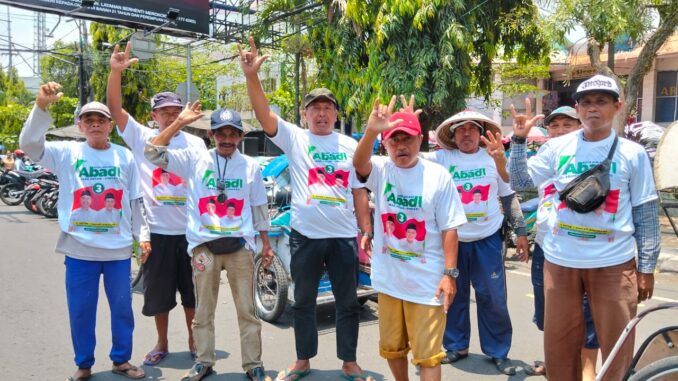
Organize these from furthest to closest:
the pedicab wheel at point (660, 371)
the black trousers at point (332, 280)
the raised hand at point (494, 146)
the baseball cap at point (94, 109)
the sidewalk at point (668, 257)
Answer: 1. the sidewalk at point (668, 257)
2. the black trousers at point (332, 280)
3. the baseball cap at point (94, 109)
4. the raised hand at point (494, 146)
5. the pedicab wheel at point (660, 371)

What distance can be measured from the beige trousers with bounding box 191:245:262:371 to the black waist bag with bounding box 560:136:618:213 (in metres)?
2.20

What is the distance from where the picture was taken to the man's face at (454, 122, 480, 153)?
14.6ft

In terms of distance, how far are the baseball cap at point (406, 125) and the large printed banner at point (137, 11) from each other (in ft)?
46.5

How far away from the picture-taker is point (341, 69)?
1105cm

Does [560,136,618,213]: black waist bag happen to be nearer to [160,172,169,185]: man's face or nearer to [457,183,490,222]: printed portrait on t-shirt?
[457,183,490,222]: printed portrait on t-shirt

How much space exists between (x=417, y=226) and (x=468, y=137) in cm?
137

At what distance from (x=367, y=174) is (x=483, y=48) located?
328 inches

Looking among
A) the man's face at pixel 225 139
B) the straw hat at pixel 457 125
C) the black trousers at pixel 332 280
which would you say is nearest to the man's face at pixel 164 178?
the man's face at pixel 225 139

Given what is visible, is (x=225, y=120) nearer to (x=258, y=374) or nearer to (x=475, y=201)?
(x=258, y=374)

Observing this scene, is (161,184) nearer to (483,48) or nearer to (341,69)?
(341,69)

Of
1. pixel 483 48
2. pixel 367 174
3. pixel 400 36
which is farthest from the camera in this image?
pixel 483 48

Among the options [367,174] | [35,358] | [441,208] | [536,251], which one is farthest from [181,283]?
[536,251]

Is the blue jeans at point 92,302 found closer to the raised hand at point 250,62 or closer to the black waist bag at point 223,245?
the black waist bag at point 223,245

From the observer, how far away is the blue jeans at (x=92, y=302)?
13.3 ft
